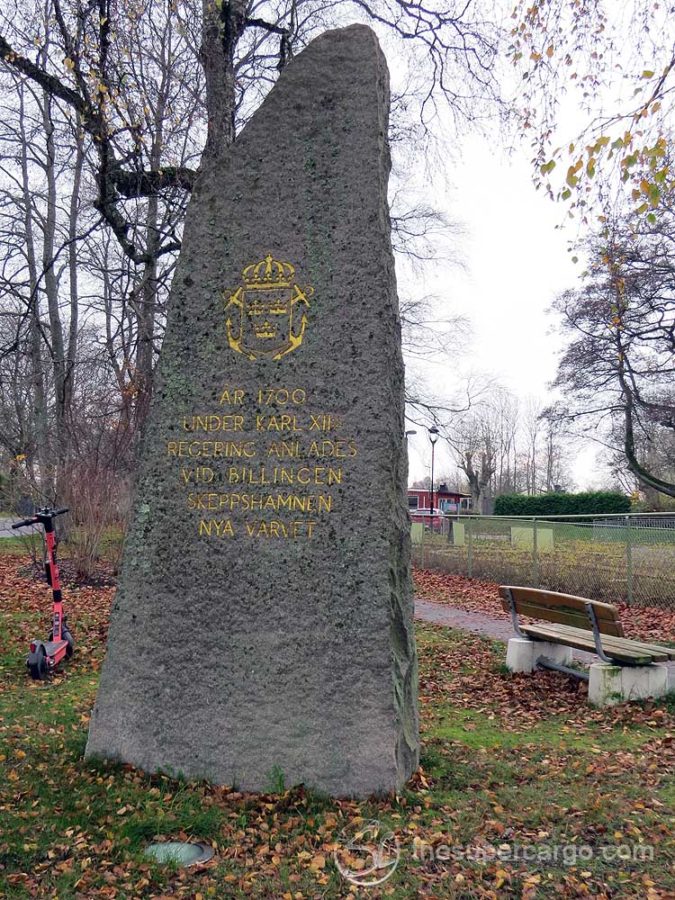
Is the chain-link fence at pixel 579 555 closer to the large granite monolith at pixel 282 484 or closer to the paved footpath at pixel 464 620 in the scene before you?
the paved footpath at pixel 464 620

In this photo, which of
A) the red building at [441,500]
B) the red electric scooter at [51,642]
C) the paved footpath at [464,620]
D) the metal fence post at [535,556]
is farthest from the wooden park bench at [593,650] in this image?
the red building at [441,500]

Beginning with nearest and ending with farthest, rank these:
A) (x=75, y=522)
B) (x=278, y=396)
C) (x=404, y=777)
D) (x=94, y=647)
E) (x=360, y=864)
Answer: (x=360, y=864), (x=404, y=777), (x=278, y=396), (x=94, y=647), (x=75, y=522)

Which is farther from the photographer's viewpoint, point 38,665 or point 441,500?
point 441,500

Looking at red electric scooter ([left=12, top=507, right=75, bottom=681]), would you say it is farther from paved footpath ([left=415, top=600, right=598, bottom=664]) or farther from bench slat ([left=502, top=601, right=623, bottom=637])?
paved footpath ([left=415, top=600, right=598, bottom=664])

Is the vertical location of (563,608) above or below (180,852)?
above

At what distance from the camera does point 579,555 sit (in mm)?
12414

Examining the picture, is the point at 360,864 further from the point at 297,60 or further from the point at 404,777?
the point at 297,60

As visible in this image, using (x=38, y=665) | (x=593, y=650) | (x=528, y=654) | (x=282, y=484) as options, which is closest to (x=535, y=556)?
(x=528, y=654)

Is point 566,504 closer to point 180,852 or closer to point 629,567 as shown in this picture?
point 629,567

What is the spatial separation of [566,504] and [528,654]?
32442 millimetres

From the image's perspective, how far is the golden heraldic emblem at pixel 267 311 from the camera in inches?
169

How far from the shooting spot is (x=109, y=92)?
36.5 ft

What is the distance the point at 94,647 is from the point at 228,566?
4.54m

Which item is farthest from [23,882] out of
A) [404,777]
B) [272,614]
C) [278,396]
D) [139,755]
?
[278,396]
